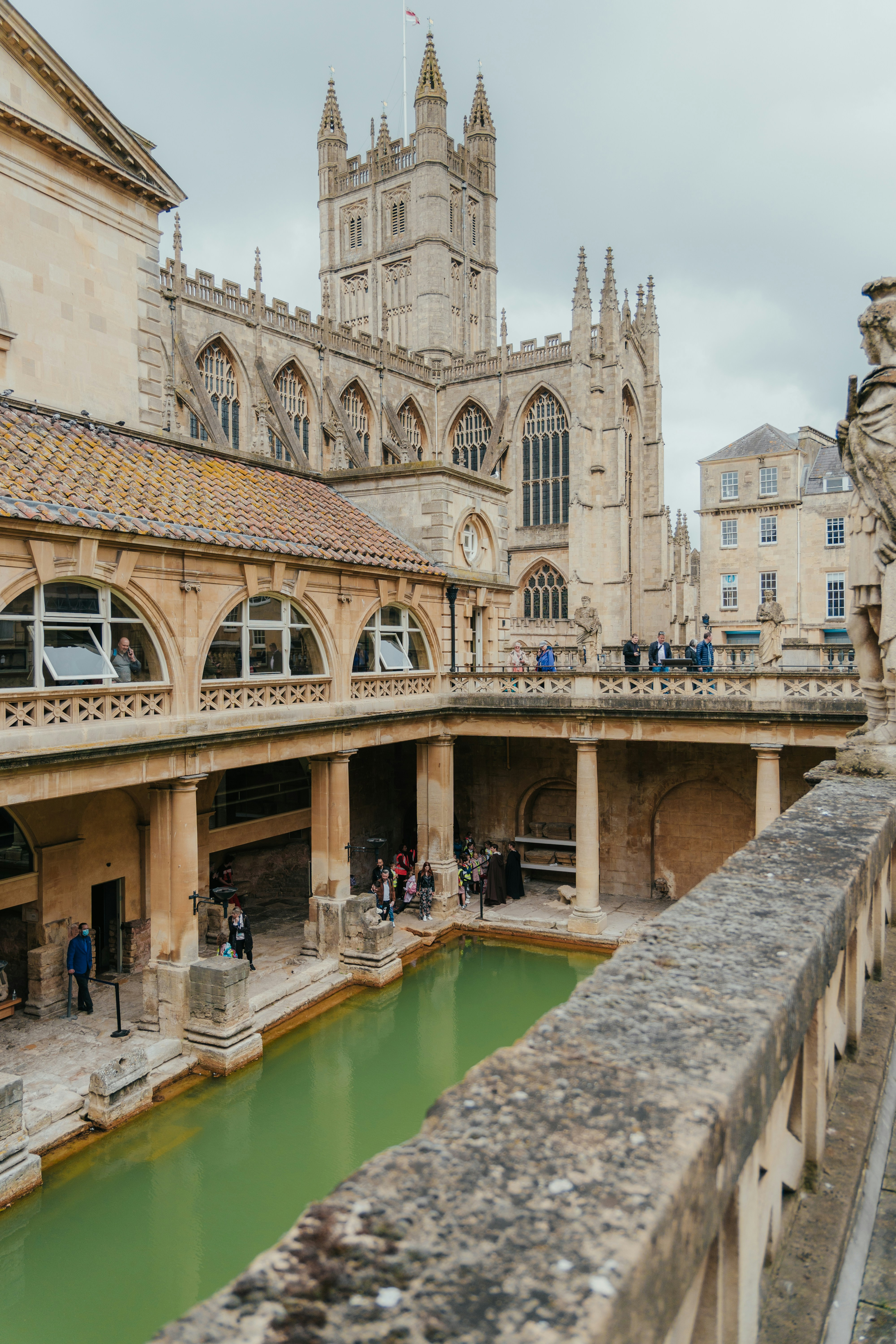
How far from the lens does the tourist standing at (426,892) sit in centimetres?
2084

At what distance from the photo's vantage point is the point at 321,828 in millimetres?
17969

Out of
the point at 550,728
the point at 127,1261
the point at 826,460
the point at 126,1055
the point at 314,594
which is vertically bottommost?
the point at 127,1261

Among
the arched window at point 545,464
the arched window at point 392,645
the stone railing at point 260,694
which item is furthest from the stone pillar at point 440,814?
the arched window at point 545,464

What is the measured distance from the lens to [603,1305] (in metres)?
1.50

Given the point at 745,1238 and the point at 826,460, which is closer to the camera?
the point at 745,1238

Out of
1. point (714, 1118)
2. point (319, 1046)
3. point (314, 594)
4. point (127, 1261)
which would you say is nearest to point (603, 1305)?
point (714, 1118)

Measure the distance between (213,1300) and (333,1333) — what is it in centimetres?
26

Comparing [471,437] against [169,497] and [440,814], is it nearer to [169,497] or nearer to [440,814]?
[440,814]

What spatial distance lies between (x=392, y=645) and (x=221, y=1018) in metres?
9.00

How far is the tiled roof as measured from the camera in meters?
12.6

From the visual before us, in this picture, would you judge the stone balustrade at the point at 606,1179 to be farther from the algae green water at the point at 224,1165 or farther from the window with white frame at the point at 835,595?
the window with white frame at the point at 835,595

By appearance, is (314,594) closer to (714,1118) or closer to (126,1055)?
(126,1055)

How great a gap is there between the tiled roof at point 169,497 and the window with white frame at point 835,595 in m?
29.6

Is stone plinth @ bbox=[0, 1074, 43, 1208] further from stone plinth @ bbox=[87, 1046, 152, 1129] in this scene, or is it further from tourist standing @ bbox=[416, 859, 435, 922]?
tourist standing @ bbox=[416, 859, 435, 922]
